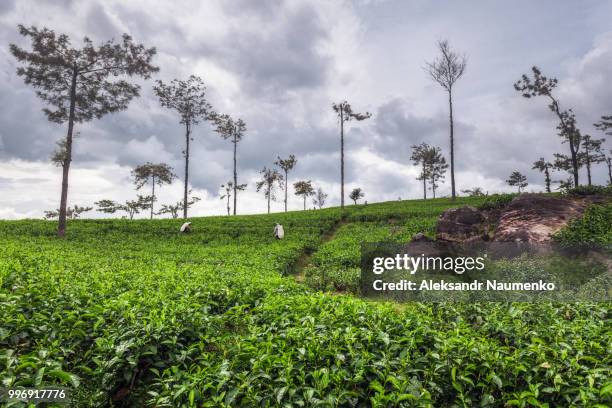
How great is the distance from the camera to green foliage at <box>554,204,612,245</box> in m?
13.0

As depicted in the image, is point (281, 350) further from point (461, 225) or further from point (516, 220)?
point (461, 225)

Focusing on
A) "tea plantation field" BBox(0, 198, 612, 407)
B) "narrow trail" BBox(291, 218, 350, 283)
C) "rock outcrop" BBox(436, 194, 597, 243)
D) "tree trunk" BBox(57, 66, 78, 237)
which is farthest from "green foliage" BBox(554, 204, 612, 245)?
"tree trunk" BBox(57, 66, 78, 237)

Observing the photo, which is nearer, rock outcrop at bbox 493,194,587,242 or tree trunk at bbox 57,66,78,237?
rock outcrop at bbox 493,194,587,242

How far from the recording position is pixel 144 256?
17.3 m

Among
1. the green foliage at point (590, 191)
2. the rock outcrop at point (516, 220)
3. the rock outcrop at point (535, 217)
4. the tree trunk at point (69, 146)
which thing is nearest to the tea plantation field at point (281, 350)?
the rock outcrop at point (535, 217)

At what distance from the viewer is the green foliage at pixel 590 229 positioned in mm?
12953

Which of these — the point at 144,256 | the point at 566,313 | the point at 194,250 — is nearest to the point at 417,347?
the point at 566,313

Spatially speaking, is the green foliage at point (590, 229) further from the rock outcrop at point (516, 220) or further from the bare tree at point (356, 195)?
the bare tree at point (356, 195)

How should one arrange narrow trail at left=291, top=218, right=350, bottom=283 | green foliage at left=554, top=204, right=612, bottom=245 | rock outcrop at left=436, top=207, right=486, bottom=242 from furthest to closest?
1. rock outcrop at left=436, top=207, right=486, bottom=242
2. narrow trail at left=291, top=218, right=350, bottom=283
3. green foliage at left=554, top=204, right=612, bottom=245

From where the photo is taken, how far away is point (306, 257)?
67.6ft

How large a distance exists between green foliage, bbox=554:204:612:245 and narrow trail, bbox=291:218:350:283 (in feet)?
33.6

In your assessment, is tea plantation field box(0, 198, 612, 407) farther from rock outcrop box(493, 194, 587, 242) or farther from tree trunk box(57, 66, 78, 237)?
tree trunk box(57, 66, 78, 237)

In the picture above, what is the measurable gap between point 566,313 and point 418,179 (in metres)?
59.4

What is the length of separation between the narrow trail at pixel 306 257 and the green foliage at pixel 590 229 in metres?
10.2
